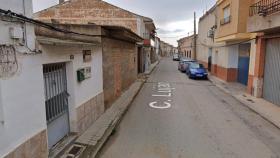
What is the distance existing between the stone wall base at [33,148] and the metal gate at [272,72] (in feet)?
30.2

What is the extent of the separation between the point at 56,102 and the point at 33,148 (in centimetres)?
148

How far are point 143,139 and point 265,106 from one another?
620cm

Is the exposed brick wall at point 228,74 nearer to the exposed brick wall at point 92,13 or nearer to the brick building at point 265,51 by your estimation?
the brick building at point 265,51

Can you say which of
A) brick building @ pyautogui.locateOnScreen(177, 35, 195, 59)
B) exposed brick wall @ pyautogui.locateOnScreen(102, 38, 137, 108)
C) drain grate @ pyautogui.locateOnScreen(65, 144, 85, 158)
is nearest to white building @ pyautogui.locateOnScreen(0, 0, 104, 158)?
drain grate @ pyautogui.locateOnScreen(65, 144, 85, 158)

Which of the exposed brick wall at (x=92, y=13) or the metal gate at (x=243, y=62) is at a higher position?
the exposed brick wall at (x=92, y=13)

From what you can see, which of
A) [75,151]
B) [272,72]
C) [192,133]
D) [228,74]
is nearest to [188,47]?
[228,74]

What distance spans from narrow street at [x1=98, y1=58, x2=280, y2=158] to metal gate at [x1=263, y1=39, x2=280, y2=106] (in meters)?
1.45

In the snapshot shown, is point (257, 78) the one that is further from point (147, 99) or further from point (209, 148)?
point (209, 148)

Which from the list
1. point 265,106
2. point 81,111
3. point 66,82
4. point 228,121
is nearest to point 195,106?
point 228,121

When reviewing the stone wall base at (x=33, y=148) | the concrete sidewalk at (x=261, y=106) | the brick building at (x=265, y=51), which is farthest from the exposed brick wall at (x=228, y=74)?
the stone wall base at (x=33, y=148)

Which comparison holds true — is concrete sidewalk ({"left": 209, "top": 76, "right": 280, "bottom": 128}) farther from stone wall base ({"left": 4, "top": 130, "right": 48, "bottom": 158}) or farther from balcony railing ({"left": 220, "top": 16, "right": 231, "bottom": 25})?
stone wall base ({"left": 4, "top": 130, "right": 48, "bottom": 158})

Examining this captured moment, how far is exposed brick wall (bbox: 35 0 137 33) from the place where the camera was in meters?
19.8

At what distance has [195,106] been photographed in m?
9.57

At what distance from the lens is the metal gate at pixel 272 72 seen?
367 inches
